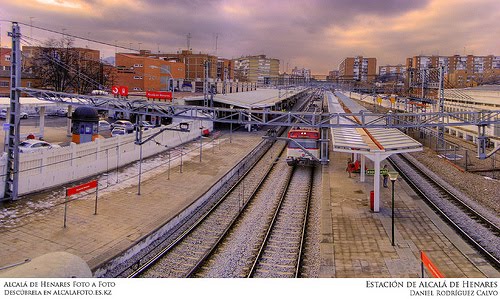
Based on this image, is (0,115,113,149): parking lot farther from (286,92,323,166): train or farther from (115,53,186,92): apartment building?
(115,53,186,92): apartment building

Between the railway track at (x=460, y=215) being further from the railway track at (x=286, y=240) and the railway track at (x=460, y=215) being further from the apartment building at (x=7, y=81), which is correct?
the apartment building at (x=7, y=81)

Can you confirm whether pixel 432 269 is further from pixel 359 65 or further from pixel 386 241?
pixel 359 65

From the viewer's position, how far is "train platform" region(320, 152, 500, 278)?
32.9ft

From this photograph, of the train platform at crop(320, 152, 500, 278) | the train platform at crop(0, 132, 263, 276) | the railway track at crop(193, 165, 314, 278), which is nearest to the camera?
the train platform at crop(320, 152, 500, 278)

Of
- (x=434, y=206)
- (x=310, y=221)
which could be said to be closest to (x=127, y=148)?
(x=310, y=221)

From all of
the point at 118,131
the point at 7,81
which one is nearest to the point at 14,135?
the point at 118,131

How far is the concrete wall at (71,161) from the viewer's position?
1548cm

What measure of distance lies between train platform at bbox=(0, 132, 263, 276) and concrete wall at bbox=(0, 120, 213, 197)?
0.93 metres

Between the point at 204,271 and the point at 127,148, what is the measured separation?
13832 millimetres

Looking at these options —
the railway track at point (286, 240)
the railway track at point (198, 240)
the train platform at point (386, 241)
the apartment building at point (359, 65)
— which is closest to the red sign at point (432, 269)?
the train platform at point (386, 241)

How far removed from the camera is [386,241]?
12000mm

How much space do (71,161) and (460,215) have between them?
16.1m

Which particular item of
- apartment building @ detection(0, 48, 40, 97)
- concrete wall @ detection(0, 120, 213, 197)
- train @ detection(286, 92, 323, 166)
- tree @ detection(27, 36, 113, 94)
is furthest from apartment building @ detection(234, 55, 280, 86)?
Answer: concrete wall @ detection(0, 120, 213, 197)
